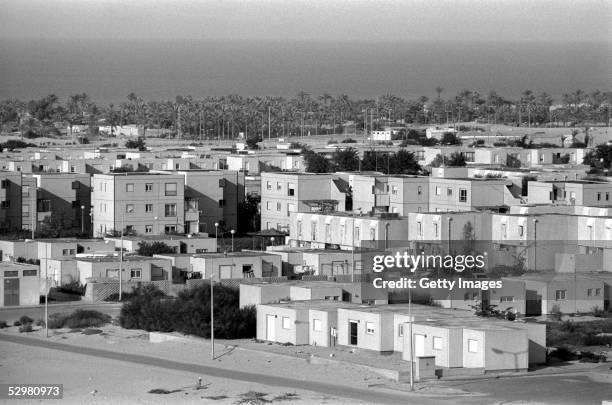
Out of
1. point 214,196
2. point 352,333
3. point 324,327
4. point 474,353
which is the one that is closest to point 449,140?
point 214,196

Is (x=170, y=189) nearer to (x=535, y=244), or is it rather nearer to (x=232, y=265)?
(x=232, y=265)

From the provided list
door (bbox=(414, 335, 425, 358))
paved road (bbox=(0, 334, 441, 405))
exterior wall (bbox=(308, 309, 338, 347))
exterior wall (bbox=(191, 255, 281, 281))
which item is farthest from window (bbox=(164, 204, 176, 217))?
door (bbox=(414, 335, 425, 358))

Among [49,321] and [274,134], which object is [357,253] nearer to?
[49,321]

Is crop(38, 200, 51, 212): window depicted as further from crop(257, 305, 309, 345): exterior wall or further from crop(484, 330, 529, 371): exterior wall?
crop(484, 330, 529, 371): exterior wall

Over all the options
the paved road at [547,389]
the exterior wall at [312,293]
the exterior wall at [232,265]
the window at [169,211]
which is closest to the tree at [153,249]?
the exterior wall at [232,265]

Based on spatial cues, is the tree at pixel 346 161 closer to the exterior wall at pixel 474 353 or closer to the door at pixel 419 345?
the door at pixel 419 345

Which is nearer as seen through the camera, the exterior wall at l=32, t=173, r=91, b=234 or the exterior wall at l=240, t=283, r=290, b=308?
the exterior wall at l=240, t=283, r=290, b=308
